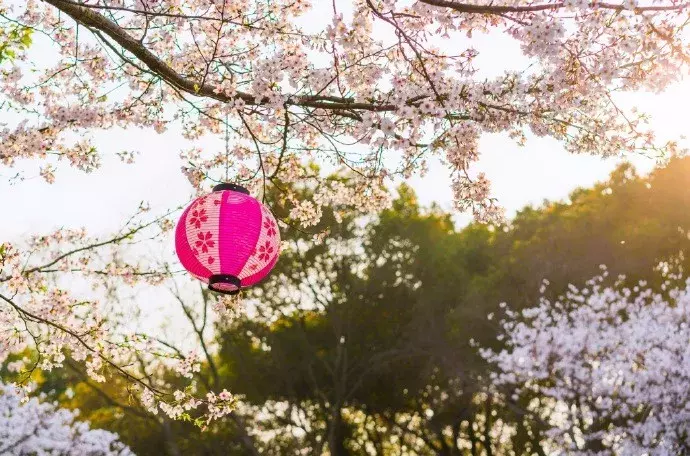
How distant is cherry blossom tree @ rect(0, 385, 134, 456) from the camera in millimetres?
12758

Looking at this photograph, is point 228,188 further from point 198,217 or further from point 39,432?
point 39,432

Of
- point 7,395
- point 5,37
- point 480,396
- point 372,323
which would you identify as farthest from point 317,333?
point 5,37

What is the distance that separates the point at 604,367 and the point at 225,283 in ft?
42.7

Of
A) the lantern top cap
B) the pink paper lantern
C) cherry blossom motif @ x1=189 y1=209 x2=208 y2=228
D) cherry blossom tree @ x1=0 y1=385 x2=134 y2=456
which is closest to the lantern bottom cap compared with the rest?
the pink paper lantern

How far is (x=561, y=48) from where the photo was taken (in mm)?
3955

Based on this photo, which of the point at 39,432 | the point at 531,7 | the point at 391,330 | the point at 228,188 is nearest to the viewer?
the point at 531,7

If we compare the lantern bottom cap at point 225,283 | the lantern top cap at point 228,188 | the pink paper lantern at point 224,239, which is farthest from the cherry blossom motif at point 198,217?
the lantern bottom cap at point 225,283

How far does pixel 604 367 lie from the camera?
14.2 metres

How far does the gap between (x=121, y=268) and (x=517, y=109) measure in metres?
4.16

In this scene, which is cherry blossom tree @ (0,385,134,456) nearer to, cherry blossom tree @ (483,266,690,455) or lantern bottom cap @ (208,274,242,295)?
cherry blossom tree @ (483,266,690,455)

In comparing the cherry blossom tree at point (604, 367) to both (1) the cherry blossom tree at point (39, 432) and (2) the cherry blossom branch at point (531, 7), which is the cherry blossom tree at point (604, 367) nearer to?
(1) the cherry blossom tree at point (39, 432)

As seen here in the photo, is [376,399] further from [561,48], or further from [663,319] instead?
[561,48]

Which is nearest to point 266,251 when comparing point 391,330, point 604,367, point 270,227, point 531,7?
point 270,227

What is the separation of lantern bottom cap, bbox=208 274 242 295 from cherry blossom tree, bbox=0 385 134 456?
36.2ft
